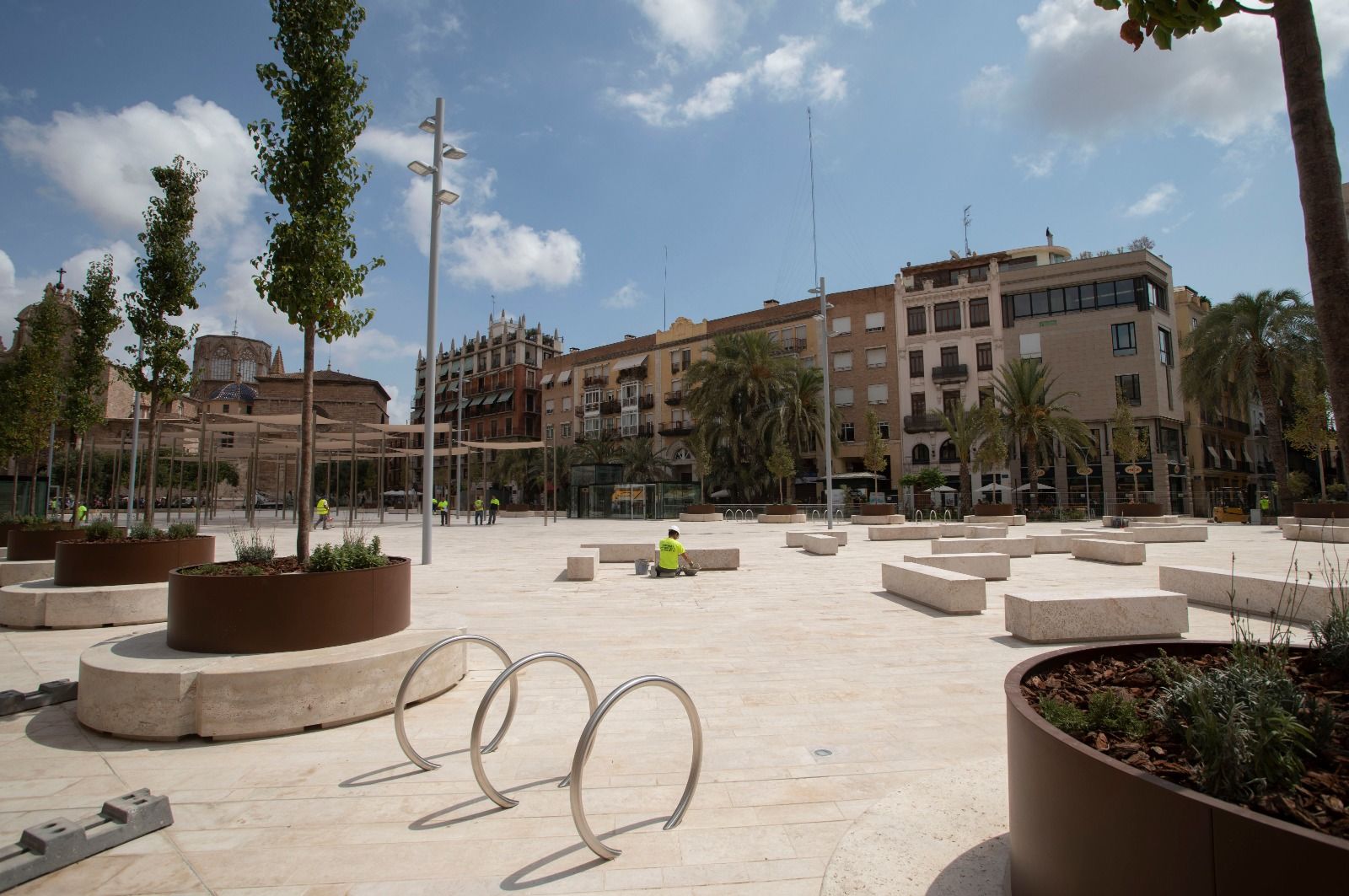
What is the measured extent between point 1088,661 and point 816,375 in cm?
4277

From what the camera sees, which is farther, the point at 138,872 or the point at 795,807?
the point at 795,807

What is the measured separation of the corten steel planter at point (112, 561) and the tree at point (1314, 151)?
972cm

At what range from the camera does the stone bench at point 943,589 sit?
9078mm

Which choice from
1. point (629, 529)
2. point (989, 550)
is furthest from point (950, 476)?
point (989, 550)

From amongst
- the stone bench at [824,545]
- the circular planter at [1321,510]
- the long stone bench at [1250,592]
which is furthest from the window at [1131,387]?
the long stone bench at [1250,592]

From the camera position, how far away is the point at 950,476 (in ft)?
153

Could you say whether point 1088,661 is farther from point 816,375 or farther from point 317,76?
point 816,375

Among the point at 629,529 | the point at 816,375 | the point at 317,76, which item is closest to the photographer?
the point at 317,76

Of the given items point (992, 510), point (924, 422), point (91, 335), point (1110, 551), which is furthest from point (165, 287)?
point (924, 422)

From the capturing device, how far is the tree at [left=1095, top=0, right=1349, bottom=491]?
2.38 metres

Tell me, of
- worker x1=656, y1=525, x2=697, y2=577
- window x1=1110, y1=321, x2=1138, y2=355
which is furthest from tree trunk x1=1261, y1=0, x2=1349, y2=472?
window x1=1110, y1=321, x2=1138, y2=355

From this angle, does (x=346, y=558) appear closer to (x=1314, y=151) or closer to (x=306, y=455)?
(x=306, y=455)

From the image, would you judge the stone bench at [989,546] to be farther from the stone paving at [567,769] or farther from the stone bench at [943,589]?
the stone paving at [567,769]

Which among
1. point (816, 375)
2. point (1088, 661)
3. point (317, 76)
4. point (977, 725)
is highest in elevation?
point (816, 375)
